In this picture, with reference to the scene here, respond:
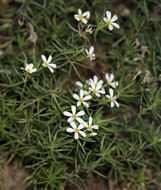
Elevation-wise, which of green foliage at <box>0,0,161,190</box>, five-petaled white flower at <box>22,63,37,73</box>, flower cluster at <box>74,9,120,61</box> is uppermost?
flower cluster at <box>74,9,120,61</box>

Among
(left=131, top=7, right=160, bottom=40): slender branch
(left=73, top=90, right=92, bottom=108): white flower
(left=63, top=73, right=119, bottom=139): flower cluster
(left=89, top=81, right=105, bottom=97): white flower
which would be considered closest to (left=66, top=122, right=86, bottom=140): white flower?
(left=63, top=73, right=119, bottom=139): flower cluster

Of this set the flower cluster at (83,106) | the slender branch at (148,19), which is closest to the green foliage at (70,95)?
the slender branch at (148,19)

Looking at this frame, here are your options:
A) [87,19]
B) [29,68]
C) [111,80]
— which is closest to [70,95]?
[111,80]

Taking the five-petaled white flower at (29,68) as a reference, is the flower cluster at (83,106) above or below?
below

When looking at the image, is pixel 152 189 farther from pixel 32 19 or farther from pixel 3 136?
pixel 32 19

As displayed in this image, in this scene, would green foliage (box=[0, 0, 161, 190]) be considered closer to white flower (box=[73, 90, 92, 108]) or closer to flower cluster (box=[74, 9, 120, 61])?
flower cluster (box=[74, 9, 120, 61])

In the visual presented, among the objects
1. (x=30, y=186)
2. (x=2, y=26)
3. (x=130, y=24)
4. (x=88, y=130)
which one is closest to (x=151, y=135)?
(x=88, y=130)

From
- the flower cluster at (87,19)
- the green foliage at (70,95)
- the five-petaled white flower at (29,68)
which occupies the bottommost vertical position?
the green foliage at (70,95)

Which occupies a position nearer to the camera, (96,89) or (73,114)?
(73,114)

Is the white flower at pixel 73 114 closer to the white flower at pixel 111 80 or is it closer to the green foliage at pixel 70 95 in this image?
the green foliage at pixel 70 95

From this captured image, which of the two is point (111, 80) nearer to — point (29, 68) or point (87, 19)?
point (87, 19)

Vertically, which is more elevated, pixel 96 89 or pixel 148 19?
pixel 148 19
